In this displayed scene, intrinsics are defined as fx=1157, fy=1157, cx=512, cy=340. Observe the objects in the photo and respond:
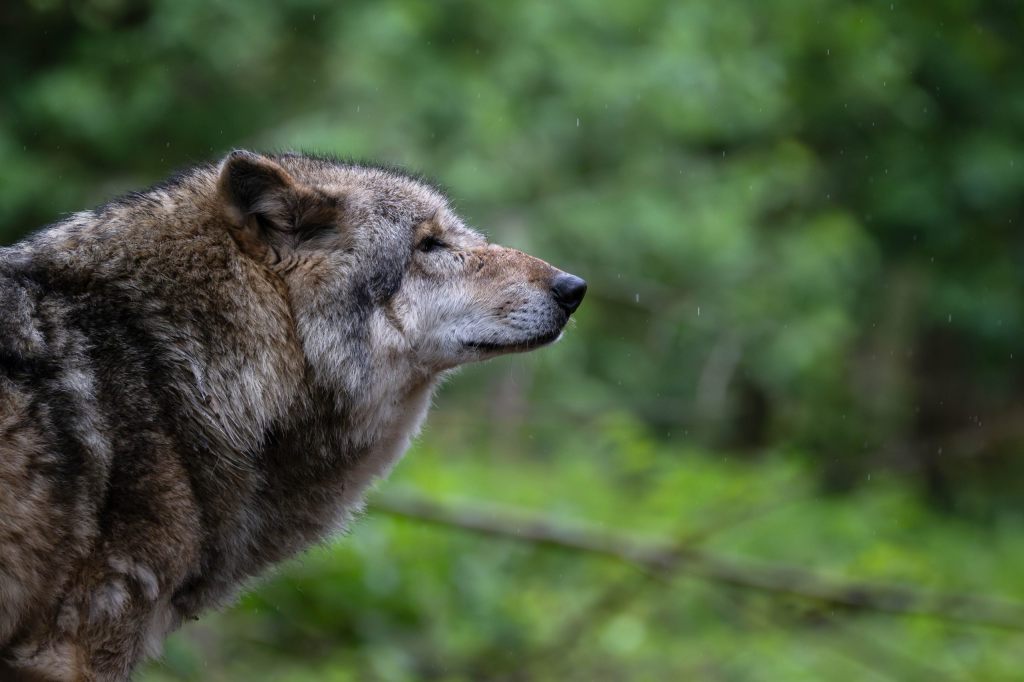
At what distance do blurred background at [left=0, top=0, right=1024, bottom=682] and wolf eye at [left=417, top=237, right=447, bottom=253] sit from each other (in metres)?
1.11

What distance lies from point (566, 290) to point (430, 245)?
0.48 meters

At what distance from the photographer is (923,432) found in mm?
14008

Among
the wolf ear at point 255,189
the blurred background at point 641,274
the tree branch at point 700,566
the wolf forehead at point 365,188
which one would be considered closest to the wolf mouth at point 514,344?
the wolf forehead at point 365,188

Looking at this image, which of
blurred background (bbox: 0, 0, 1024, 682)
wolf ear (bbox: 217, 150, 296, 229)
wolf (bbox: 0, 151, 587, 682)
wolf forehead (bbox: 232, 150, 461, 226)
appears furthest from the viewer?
blurred background (bbox: 0, 0, 1024, 682)

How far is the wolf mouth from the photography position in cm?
372

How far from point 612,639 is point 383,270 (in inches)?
190

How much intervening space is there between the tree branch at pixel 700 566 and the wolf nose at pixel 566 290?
114 inches

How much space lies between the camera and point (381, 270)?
366cm

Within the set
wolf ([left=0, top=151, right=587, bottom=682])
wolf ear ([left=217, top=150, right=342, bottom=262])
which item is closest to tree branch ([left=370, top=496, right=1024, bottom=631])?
wolf ([left=0, top=151, right=587, bottom=682])

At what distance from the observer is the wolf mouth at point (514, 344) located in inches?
146

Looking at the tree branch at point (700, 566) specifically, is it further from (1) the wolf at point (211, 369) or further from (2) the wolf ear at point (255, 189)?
(2) the wolf ear at point (255, 189)

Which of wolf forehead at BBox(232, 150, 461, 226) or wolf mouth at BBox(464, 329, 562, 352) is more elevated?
wolf forehead at BBox(232, 150, 461, 226)

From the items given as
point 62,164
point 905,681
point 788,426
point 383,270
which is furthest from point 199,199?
point 788,426

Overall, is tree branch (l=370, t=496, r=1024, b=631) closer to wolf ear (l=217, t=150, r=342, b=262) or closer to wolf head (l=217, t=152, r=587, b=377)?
wolf head (l=217, t=152, r=587, b=377)
